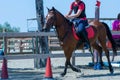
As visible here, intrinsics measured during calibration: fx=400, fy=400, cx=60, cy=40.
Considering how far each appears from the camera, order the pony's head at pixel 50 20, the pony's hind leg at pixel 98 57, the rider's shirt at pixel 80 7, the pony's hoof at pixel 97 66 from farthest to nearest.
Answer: the pony's hoof at pixel 97 66 < the pony's hind leg at pixel 98 57 < the rider's shirt at pixel 80 7 < the pony's head at pixel 50 20

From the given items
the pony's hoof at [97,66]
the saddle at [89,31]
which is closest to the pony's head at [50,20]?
the saddle at [89,31]

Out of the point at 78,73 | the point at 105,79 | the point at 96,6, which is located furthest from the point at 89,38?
the point at 96,6

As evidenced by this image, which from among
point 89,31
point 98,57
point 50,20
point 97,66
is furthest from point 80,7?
point 98,57

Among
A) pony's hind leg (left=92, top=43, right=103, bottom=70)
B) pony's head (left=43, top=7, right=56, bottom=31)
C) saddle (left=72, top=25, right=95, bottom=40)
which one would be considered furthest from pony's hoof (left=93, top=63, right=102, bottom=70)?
pony's head (left=43, top=7, right=56, bottom=31)

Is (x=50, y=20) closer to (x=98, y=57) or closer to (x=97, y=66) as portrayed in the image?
(x=97, y=66)

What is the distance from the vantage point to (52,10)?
1082 cm

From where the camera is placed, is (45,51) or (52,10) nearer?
(52,10)

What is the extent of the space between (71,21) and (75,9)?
1.20 ft

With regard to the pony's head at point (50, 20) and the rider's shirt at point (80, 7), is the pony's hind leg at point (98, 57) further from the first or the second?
the pony's head at point (50, 20)

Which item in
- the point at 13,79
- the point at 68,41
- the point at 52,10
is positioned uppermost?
the point at 52,10

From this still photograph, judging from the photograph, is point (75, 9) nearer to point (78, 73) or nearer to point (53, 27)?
point (53, 27)

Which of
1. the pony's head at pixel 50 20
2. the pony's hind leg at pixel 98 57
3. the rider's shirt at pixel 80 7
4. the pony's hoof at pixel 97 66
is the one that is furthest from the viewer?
the pony's hoof at pixel 97 66

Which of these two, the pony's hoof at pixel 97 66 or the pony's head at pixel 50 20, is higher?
the pony's head at pixel 50 20

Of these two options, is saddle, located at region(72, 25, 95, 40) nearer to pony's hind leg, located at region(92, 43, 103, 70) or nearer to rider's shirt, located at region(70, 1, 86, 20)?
rider's shirt, located at region(70, 1, 86, 20)
